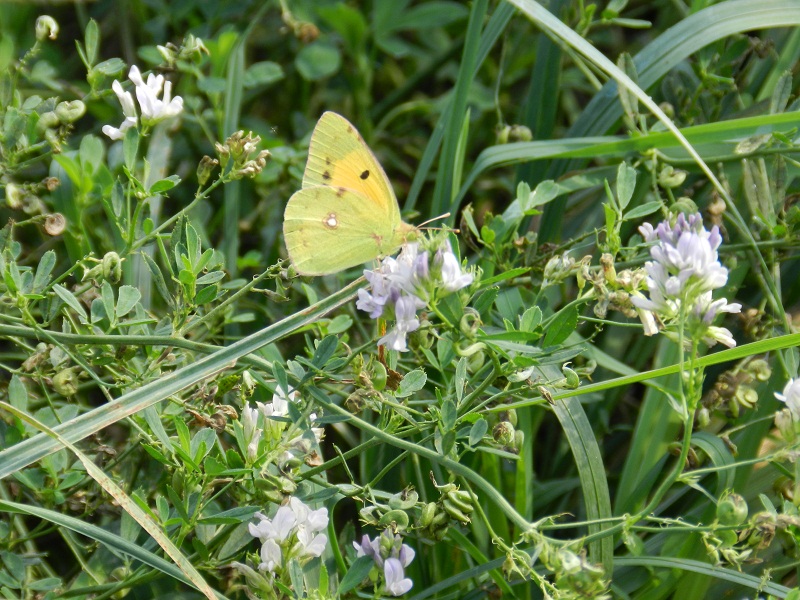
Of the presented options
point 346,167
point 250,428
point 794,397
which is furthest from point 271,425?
point 794,397

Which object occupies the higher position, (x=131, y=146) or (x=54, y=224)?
(x=131, y=146)

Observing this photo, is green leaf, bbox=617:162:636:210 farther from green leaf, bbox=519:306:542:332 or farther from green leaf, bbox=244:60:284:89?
green leaf, bbox=244:60:284:89

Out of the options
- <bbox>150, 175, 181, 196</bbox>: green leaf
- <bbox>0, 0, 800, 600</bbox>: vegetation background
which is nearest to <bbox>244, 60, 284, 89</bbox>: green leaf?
<bbox>0, 0, 800, 600</bbox>: vegetation background

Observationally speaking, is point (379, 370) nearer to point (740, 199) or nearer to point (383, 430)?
A: point (383, 430)

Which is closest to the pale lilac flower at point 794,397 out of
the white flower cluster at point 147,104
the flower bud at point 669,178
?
the flower bud at point 669,178

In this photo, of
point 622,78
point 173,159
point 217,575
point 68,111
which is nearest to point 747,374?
point 622,78

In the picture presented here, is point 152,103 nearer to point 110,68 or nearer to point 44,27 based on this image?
point 110,68

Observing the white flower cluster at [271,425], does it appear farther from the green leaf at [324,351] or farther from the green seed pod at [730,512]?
the green seed pod at [730,512]
